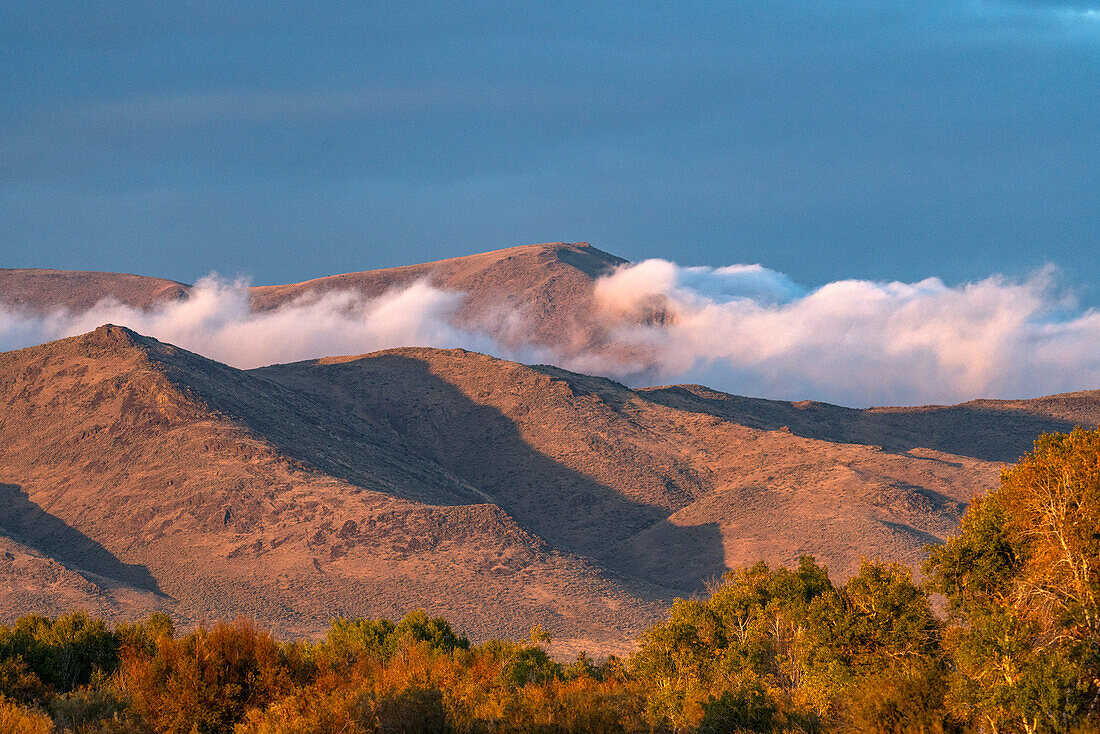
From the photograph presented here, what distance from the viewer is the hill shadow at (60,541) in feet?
292

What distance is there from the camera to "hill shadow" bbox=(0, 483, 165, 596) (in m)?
88.9

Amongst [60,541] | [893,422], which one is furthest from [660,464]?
[60,541]

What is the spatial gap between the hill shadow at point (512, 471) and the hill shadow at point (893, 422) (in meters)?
30.5

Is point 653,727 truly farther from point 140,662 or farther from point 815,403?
point 815,403

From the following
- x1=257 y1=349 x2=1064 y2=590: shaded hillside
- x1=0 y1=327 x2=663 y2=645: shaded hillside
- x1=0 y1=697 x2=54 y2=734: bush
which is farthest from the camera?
x1=257 y1=349 x2=1064 y2=590: shaded hillside

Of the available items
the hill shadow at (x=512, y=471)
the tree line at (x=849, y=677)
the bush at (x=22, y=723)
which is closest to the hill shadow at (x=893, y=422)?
the hill shadow at (x=512, y=471)

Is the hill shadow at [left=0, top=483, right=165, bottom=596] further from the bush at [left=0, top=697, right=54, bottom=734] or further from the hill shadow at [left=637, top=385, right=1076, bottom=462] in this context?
the hill shadow at [left=637, top=385, right=1076, bottom=462]

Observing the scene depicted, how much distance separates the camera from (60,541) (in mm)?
97875

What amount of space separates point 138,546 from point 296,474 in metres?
16.9

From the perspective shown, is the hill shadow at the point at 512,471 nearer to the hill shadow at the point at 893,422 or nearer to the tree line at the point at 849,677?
the hill shadow at the point at 893,422

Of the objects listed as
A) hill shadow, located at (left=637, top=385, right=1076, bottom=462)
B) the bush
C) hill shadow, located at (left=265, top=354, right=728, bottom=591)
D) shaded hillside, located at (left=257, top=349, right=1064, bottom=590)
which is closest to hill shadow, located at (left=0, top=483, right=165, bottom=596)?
hill shadow, located at (left=265, top=354, right=728, bottom=591)

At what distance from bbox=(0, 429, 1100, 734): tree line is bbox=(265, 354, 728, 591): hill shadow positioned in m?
72.1

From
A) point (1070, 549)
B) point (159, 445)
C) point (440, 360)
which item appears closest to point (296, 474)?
point (159, 445)

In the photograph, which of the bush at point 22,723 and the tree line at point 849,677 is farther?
the tree line at point 849,677
